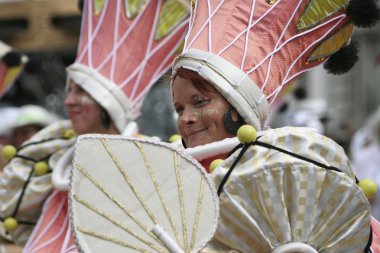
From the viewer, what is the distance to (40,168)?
14.5 feet

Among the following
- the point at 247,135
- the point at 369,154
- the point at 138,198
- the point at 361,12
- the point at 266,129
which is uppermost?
the point at 369,154

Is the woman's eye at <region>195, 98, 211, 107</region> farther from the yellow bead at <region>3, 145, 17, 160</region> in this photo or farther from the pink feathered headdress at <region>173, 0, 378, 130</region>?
the yellow bead at <region>3, 145, 17, 160</region>

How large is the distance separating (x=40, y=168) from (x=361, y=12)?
1671 millimetres

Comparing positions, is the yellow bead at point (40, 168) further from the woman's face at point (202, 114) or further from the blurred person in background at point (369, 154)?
the blurred person in background at point (369, 154)

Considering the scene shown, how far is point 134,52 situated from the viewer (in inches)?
177

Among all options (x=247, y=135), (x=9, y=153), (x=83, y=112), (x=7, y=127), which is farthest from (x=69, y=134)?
(x=7, y=127)

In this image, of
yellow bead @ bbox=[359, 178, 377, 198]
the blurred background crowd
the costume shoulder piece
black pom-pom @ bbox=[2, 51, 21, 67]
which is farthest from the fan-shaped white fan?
black pom-pom @ bbox=[2, 51, 21, 67]

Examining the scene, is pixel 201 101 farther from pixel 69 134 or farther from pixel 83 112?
pixel 69 134

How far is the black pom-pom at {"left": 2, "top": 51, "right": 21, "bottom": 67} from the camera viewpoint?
17.2 ft

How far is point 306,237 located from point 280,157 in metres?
0.22

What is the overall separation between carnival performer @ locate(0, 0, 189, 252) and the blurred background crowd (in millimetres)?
527

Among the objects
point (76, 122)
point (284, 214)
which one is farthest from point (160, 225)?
point (76, 122)

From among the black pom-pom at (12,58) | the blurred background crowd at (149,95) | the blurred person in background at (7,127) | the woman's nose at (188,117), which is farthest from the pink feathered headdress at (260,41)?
the blurred person in background at (7,127)

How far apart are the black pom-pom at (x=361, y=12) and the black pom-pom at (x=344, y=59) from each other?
157mm
